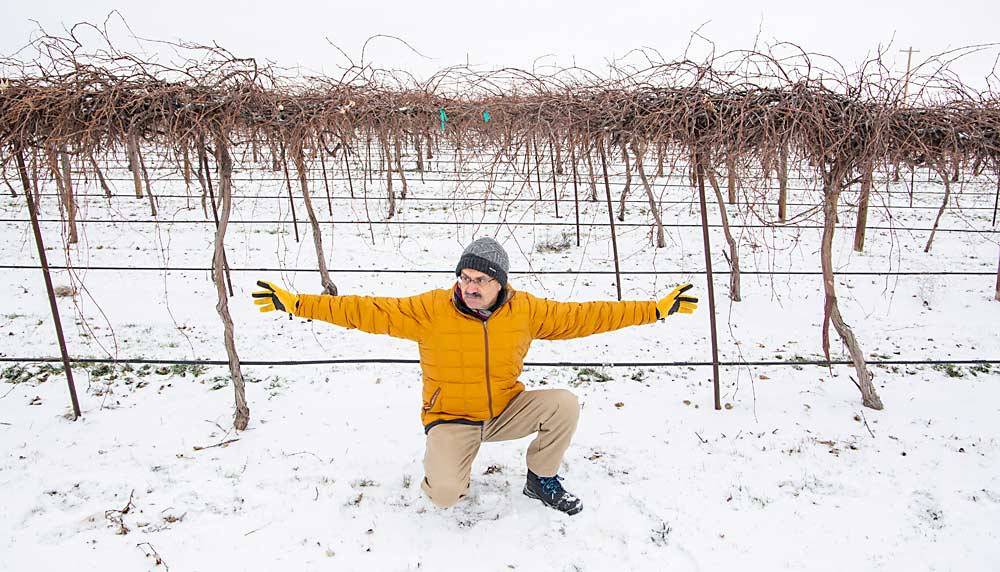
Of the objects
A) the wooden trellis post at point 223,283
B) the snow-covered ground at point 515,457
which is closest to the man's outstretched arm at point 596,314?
the snow-covered ground at point 515,457

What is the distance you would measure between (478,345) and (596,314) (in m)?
0.51

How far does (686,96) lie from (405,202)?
8.51m

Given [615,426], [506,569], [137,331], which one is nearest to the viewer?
[506,569]

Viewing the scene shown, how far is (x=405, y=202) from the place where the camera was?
10828 mm

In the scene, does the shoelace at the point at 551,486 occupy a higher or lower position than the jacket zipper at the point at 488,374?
A: lower

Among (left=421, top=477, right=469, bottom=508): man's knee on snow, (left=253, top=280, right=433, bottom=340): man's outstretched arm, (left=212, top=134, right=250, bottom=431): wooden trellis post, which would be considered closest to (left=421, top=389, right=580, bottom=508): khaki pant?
(left=421, top=477, right=469, bottom=508): man's knee on snow

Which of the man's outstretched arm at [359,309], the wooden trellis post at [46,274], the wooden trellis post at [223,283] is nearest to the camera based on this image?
the man's outstretched arm at [359,309]

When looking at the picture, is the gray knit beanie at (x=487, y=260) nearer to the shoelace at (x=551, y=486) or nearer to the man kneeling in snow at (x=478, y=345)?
the man kneeling in snow at (x=478, y=345)

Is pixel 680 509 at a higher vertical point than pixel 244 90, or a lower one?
lower

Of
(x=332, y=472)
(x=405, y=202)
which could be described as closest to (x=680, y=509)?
(x=332, y=472)

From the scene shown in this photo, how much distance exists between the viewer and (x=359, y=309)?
2.35 m

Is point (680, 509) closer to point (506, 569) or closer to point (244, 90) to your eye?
point (506, 569)

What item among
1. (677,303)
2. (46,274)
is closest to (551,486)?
(677,303)

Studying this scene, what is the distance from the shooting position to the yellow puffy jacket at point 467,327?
2.35 m
